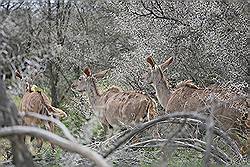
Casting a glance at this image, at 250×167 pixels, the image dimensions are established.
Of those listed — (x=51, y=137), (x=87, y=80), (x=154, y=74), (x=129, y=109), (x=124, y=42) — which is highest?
(x=124, y=42)

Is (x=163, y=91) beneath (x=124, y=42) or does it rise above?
beneath

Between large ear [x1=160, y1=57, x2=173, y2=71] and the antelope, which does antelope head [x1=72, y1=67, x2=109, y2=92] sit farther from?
large ear [x1=160, y1=57, x2=173, y2=71]

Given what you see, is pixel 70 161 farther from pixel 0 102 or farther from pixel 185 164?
pixel 0 102

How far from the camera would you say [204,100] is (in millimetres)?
8391

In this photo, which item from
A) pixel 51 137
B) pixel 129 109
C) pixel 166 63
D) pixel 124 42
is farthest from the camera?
pixel 124 42

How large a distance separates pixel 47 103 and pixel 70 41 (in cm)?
510

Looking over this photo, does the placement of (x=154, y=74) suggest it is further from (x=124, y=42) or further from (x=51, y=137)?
(x=51, y=137)

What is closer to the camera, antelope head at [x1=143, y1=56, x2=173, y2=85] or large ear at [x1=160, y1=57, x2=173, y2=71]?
large ear at [x1=160, y1=57, x2=173, y2=71]

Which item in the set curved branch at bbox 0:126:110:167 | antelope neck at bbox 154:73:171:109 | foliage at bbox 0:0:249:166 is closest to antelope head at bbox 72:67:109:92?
foliage at bbox 0:0:249:166

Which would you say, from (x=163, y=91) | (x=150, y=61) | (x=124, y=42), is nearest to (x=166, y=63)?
(x=150, y=61)

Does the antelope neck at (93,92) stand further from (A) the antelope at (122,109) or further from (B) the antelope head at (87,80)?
(A) the antelope at (122,109)

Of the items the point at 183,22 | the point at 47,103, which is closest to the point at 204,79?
the point at 183,22

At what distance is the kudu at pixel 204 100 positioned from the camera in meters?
7.97

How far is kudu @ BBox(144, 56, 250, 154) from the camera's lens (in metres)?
7.97
